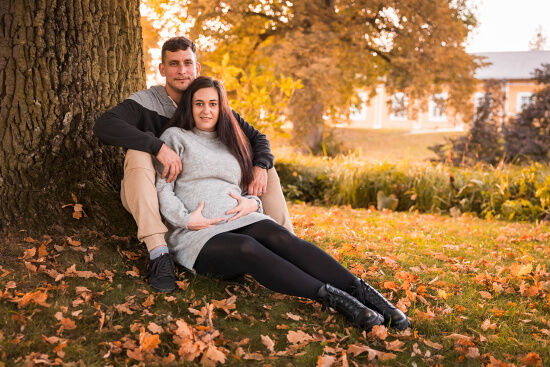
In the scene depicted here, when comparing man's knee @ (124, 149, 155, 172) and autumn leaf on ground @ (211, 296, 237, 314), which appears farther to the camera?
man's knee @ (124, 149, 155, 172)

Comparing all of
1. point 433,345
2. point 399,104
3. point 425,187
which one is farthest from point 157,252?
point 399,104

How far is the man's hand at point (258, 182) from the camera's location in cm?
389

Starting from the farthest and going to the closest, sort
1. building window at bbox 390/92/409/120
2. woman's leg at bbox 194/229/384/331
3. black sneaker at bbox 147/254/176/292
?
building window at bbox 390/92/409/120, black sneaker at bbox 147/254/176/292, woman's leg at bbox 194/229/384/331

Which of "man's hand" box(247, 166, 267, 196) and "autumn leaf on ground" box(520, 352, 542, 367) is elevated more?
"man's hand" box(247, 166, 267, 196)

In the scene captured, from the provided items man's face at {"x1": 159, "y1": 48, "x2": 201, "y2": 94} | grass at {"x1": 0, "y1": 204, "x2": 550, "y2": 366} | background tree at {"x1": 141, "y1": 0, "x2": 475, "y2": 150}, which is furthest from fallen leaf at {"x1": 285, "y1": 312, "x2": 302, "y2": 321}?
background tree at {"x1": 141, "y1": 0, "x2": 475, "y2": 150}

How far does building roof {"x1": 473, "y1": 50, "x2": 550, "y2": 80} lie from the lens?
102ft

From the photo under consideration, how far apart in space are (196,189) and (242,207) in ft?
Answer: 1.14

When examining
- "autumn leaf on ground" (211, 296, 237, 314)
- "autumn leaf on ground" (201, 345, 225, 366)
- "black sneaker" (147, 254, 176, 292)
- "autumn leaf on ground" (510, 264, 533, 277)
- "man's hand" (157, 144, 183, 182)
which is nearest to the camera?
"autumn leaf on ground" (201, 345, 225, 366)

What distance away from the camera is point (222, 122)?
382cm

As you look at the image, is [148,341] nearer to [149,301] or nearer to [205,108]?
[149,301]

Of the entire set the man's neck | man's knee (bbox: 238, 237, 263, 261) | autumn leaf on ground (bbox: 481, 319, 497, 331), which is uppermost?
the man's neck

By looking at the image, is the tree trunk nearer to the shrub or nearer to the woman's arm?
the woman's arm

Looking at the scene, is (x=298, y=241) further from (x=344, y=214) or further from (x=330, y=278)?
(x=344, y=214)

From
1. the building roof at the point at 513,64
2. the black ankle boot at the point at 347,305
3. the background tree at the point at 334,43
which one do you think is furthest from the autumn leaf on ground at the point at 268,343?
the building roof at the point at 513,64
